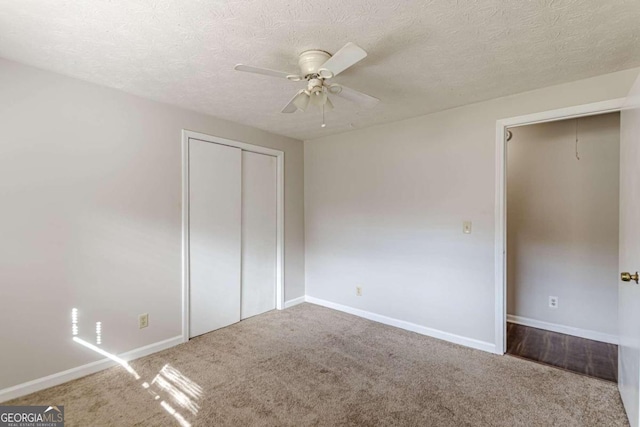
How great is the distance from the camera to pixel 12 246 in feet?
6.57

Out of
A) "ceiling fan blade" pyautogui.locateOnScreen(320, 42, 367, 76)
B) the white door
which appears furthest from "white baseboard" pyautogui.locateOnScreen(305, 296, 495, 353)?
"ceiling fan blade" pyautogui.locateOnScreen(320, 42, 367, 76)

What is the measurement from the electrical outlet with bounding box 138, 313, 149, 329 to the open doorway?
319 cm

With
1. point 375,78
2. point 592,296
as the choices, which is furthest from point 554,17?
point 592,296

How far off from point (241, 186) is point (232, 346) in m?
1.66

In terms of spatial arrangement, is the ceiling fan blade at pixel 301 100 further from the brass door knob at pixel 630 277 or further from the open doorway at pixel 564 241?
the open doorway at pixel 564 241

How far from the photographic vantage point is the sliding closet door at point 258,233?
11.6ft

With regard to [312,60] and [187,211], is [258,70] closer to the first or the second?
[312,60]

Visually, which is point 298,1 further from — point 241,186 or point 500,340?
point 500,340

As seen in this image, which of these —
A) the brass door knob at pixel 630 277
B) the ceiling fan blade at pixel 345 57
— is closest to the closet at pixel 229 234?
the ceiling fan blade at pixel 345 57

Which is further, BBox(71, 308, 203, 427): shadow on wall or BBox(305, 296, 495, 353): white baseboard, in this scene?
BBox(305, 296, 495, 353): white baseboard

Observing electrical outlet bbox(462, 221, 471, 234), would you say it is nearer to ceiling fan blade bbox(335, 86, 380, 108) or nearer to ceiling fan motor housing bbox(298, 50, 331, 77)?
ceiling fan blade bbox(335, 86, 380, 108)

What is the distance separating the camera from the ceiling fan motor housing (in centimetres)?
181

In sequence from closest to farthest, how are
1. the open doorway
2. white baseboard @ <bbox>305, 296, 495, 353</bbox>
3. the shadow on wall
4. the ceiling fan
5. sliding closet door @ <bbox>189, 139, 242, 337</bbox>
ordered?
the ceiling fan
the shadow on wall
white baseboard @ <bbox>305, 296, 495, 353</bbox>
the open doorway
sliding closet door @ <bbox>189, 139, 242, 337</bbox>

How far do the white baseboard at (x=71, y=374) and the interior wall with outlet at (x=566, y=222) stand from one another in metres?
3.74
